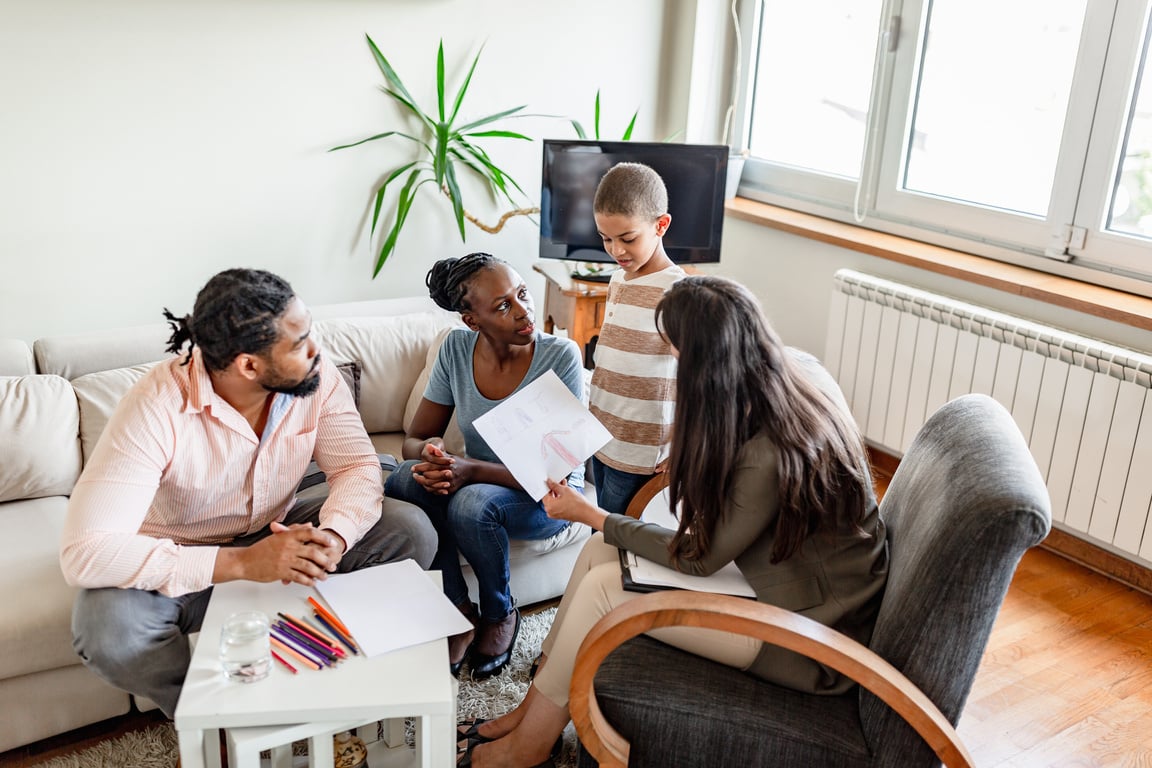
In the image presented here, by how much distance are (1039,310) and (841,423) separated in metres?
1.53

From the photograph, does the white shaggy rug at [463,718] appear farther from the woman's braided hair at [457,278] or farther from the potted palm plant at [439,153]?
the potted palm plant at [439,153]

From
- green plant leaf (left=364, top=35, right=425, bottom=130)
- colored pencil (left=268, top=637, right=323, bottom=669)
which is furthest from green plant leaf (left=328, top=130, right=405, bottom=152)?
colored pencil (left=268, top=637, right=323, bottom=669)

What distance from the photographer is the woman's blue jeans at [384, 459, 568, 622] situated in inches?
82.5

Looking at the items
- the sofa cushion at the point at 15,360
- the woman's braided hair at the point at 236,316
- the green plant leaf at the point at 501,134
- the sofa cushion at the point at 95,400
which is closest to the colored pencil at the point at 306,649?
the woman's braided hair at the point at 236,316

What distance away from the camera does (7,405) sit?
2207 mm

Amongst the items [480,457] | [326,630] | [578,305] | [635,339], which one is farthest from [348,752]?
[578,305]

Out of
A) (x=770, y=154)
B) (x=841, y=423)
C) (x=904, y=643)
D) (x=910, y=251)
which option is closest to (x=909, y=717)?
(x=904, y=643)

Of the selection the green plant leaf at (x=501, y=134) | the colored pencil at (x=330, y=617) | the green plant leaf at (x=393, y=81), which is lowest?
the colored pencil at (x=330, y=617)

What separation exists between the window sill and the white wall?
0.86 meters

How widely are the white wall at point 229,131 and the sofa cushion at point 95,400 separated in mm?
767

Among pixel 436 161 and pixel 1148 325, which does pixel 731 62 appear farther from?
pixel 1148 325

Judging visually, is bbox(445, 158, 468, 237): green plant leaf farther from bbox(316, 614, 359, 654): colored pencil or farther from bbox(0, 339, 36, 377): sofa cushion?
bbox(316, 614, 359, 654): colored pencil

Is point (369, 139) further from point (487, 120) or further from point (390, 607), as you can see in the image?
point (390, 607)

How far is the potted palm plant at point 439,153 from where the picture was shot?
10.9ft
